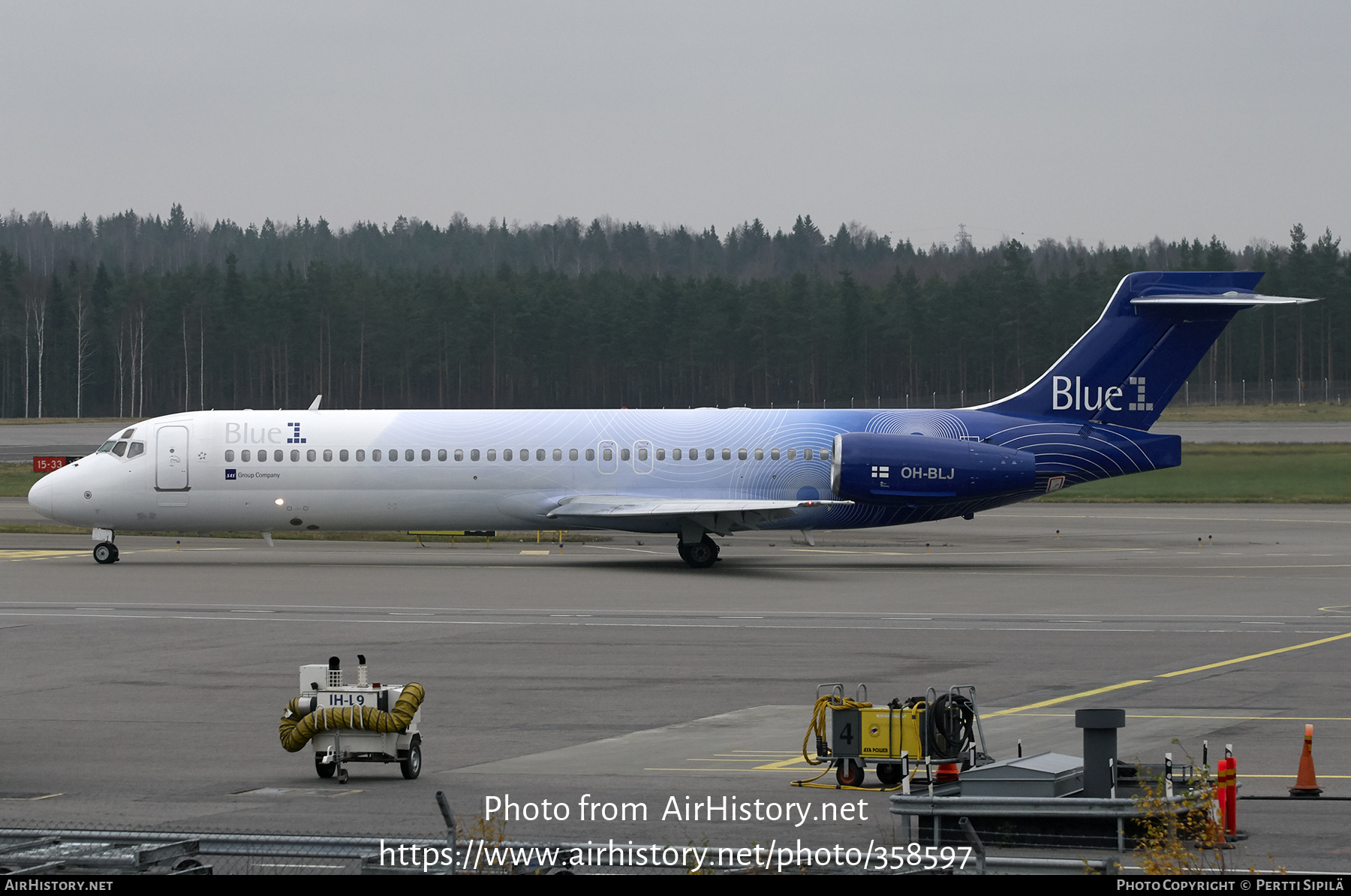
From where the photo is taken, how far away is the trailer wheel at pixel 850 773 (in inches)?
562

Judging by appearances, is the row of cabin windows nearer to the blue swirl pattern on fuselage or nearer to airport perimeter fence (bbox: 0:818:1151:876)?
the blue swirl pattern on fuselage

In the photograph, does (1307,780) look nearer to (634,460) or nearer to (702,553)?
(702,553)

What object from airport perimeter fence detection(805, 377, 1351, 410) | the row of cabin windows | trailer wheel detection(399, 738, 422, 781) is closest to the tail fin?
the row of cabin windows

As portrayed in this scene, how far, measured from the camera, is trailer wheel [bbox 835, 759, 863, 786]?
46.8ft

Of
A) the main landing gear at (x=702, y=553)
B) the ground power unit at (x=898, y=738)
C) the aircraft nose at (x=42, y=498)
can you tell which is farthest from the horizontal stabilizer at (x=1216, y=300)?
the aircraft nose at (x=42, y=498)

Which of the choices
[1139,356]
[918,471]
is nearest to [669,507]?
[918,471]

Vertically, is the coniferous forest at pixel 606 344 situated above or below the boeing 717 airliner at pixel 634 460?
above

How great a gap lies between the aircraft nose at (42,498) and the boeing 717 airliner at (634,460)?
46 mm

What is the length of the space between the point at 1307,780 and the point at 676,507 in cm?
2475

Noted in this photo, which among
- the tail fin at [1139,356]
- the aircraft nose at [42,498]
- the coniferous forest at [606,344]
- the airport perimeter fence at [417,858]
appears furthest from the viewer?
the coniferous forest at [606,344]

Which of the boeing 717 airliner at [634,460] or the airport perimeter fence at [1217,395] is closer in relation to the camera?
the boeing 717 airliner at [634,460]

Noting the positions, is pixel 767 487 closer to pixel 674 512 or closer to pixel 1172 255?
pixel 674 512

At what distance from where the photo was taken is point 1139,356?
38.9 meters

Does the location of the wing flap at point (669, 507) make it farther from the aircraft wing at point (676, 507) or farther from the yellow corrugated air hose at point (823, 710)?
the yellow corrugated air hose at point (823, 710)
